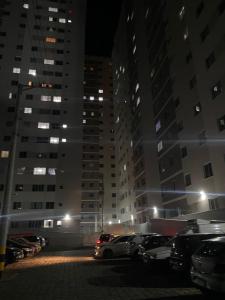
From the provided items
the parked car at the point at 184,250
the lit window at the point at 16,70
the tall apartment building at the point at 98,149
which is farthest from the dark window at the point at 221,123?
the tall apartment building at the point at 98,149

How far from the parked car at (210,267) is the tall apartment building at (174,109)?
51.8ft

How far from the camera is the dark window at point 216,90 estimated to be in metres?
25.4

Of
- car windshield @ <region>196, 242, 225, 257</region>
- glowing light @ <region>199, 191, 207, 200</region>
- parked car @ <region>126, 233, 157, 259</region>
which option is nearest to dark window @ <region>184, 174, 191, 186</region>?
glowing light @ <region>199, 191, 207, 200</region>

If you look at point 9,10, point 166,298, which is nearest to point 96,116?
point 9,10

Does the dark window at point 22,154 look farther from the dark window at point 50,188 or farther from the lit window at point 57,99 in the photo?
the lit window at point 57,99

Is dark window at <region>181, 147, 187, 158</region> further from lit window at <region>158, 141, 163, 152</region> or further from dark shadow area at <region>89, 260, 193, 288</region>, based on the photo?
dark shadow area at <region>89, 260, 193, 288</region>

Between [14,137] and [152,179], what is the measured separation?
115ft

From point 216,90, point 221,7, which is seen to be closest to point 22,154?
point 216,90

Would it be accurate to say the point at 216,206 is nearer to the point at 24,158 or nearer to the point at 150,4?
the point at 24,158

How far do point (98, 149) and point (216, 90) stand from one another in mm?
57317

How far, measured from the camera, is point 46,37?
2347 inches

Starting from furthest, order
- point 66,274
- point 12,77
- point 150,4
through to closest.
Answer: point 12,77, point 150,4, point 66,274

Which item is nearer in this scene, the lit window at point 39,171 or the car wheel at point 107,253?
the car wheel at point 107,253

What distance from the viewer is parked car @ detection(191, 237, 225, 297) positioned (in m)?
6.66
